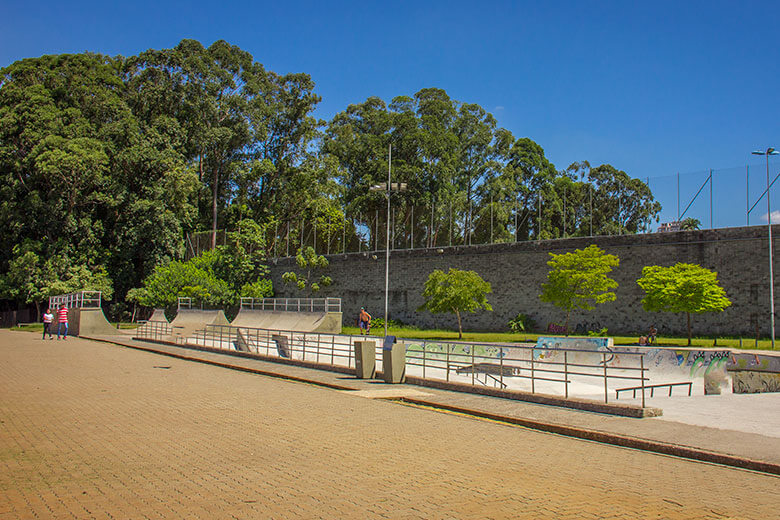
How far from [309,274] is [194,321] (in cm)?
1315

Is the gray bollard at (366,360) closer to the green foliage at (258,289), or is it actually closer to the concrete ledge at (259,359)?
the concrete ledge at (259,359)

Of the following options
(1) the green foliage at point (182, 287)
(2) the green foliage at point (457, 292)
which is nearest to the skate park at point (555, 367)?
(2) the green foliage at point (457, 292)

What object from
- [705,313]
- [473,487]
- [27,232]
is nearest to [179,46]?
[27,232]

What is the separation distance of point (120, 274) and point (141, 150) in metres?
10.7

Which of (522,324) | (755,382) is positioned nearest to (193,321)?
(522,324)

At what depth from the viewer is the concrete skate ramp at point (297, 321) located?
32.2m

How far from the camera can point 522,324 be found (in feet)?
122

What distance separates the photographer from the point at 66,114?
50.0 meters

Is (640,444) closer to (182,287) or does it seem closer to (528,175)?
(182,287)

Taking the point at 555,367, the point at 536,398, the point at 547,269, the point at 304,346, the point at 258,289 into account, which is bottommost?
the point at 555,367

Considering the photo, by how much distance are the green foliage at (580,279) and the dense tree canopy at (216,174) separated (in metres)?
13.1

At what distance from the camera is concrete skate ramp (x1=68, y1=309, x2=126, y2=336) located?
3831 centimetres

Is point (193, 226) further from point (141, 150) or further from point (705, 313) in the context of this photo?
point (705, 313)

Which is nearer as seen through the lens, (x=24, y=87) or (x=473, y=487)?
(x=473, y=487)
